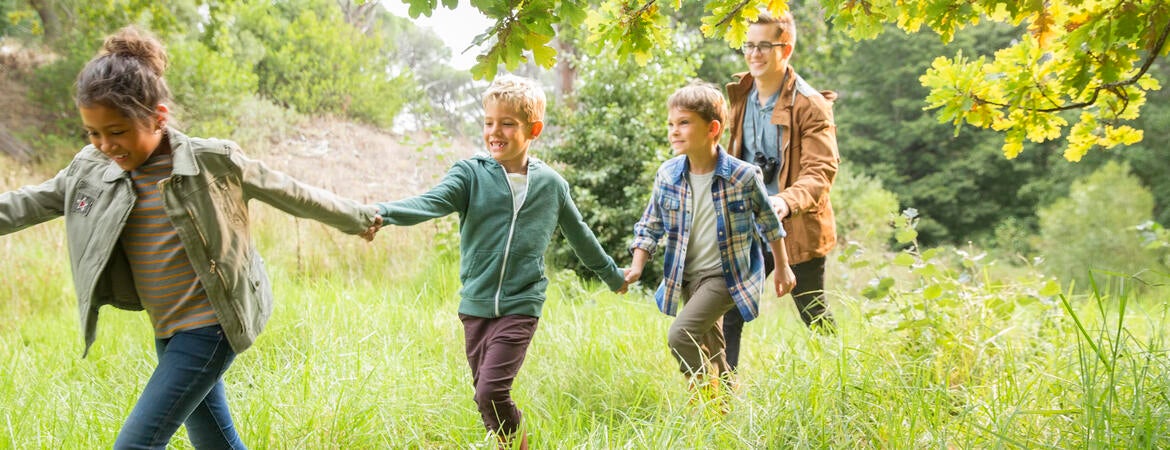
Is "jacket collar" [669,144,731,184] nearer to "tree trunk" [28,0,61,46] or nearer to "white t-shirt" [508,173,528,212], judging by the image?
"white t-shirt" [508,173,528,212]

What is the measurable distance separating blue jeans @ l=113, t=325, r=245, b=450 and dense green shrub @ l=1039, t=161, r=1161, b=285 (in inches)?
601

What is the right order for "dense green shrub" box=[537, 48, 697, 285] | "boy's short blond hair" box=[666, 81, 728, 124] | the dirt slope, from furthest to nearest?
the dirt slope
"dense green shrub" box=[537, 48, 697, 285]
"boy's short blond hair" box=[666, 81, 728, 124]

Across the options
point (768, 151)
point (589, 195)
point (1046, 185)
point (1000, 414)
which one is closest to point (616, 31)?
point (768, 151)

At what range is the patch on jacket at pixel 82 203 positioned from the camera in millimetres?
1985

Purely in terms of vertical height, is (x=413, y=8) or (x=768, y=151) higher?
(x=413, y=8)

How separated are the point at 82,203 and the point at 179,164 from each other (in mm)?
295

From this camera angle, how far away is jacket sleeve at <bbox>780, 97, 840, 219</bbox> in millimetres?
3010

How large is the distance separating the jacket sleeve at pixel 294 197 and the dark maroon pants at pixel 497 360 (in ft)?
1.76

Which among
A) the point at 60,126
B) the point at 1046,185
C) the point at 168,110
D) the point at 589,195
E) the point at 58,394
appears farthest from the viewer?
the point at 1046,185

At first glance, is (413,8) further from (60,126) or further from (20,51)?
(20,51)

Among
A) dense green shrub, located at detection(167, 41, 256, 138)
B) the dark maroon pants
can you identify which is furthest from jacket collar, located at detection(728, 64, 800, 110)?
dense green shrub, located at detection(167, 41, 256, 138)

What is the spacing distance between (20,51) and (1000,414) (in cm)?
1902

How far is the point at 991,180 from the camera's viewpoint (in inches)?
935

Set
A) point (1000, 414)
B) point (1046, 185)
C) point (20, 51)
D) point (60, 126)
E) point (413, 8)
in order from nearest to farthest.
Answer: point (413, 8), point (1000, 414), point (60, 126), point (20, 51), point (1046, 185)
